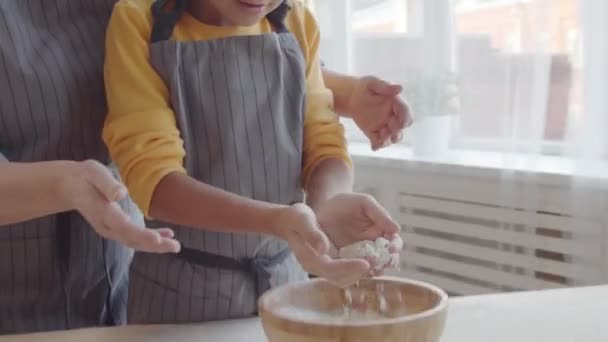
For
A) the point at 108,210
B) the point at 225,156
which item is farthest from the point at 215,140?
the point at 108,210

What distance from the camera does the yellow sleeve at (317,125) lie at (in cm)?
107

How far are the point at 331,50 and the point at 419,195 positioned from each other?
486 mm

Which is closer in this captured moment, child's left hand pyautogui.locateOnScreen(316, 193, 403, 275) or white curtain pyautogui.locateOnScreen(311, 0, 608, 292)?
child's left hand pyautogui.locateOnScreen(316, 193, 403, 275)

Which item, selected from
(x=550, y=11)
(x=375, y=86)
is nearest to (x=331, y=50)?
(x=550, y=11)

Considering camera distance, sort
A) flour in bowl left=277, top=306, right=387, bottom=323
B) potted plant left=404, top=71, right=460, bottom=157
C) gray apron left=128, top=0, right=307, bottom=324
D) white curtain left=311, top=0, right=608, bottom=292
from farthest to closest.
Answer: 1. potted plant left=404, top=71, right=460, bottom=157
2. white curtain left=311, top=0, right=608, bottom=292
3. gray apron left=128, top=0, right=307, bottom=324
4. flour in bowl left=277, top=306, right=387, bottom=323

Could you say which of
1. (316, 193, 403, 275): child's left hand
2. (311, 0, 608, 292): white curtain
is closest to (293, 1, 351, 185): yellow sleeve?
(316, 193, 403, 275): child's left hand

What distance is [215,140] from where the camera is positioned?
1007 mm

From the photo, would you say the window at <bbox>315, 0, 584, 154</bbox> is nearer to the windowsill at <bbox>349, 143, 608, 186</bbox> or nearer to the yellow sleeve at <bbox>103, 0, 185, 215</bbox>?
the windowsill at <bbox>349, 143, 608, 186</bbox>

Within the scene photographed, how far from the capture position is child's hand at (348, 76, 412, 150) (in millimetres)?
1104

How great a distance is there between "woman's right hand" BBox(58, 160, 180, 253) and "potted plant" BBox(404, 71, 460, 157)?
4.86 feet

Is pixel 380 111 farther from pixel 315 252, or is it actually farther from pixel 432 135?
pixel 432 135

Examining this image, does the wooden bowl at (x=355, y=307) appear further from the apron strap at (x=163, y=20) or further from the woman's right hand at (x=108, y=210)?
the apron strap at (x=163, y=20)

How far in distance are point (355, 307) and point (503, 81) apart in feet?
4.16

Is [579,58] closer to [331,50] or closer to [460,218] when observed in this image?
[460,218]
